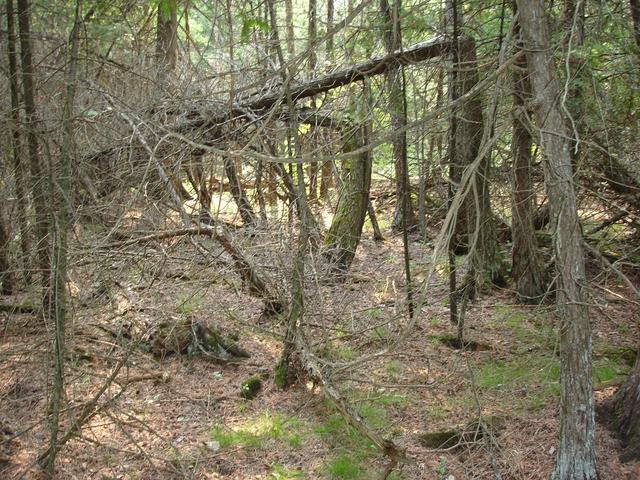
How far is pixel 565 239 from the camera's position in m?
4.73

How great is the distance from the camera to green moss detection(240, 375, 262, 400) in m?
7.29

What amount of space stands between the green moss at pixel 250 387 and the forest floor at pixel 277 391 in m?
0.08

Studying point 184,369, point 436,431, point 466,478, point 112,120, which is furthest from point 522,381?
point 112,120

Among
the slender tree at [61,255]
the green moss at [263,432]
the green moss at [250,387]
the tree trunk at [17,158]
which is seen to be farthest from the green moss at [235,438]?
the tree trunk at [17,158]

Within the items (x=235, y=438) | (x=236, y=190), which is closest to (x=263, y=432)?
(x=235, y=438)

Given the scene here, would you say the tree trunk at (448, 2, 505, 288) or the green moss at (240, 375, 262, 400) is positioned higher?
the tree trunk at (448, 2, 505, 288)

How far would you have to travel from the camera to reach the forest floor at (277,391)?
5732mm

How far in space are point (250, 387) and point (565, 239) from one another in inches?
164

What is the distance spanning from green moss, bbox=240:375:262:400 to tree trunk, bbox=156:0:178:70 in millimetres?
3948

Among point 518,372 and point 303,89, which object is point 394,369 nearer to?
point 518,372

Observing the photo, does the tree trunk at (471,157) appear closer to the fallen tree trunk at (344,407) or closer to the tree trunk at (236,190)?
the fallen tree trunk at (344,407)

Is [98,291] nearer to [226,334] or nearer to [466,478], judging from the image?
[226,334]

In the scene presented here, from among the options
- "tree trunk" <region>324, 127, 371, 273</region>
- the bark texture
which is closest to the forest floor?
the bark texture

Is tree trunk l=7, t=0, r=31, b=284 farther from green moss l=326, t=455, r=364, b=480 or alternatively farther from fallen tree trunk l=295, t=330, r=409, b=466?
green moss l=326, t=455, r=364, b=480
